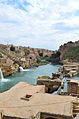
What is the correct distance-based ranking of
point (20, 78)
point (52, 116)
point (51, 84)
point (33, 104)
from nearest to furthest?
point (52, 116)
point (33, 104)
point (51, 84)
point (20, 78)

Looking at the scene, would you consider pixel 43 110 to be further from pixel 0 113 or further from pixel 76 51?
pixel 76 51

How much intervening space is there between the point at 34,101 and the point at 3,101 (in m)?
2.01

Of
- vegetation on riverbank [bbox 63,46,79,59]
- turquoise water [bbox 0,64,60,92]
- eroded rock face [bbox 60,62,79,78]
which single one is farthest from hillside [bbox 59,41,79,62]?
turquoise water [bbox 0,64,60,92]

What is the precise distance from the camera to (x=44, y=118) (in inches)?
488

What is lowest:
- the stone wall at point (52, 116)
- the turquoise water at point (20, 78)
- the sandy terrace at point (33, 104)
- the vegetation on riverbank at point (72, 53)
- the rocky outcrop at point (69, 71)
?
the turquoise water at point (20, 78)

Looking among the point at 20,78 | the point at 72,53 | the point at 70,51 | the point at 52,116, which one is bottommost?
the point at 20,78

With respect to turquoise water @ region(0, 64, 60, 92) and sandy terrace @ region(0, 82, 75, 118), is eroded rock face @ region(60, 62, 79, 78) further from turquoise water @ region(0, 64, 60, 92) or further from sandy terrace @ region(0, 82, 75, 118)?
sandy terrace @ region(0, 82, 75, 118)

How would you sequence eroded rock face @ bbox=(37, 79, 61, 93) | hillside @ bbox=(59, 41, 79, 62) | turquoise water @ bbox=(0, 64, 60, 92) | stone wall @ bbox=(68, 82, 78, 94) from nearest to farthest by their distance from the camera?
stone wall @ bbox=(68, 82, 78, 94), eroded rock face @ bbox=(37, 79, 61, 93), turquoise water @ bbox=(0, 64, 60, 92), hillside @ bbox=(59, 41, 79, 62)

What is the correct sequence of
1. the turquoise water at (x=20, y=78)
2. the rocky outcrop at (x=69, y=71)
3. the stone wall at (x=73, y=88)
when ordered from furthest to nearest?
the rocky outcrop at (x=69, y=71) < the turquoise water at (x=20, y=78) < the stone wall at (x=73, y=88)

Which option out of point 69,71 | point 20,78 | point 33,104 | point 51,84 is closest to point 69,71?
point 69,71

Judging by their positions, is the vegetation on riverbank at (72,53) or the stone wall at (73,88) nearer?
the stone wall at (73,88)

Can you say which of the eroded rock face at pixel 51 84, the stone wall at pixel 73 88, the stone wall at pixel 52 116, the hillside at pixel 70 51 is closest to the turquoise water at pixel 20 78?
the eroded rock face at pixel 51 84

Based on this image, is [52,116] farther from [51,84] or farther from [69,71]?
[69,71]

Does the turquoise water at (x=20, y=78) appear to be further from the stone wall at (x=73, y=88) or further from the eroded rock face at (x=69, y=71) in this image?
the stone wall at (x=73, y=88)
